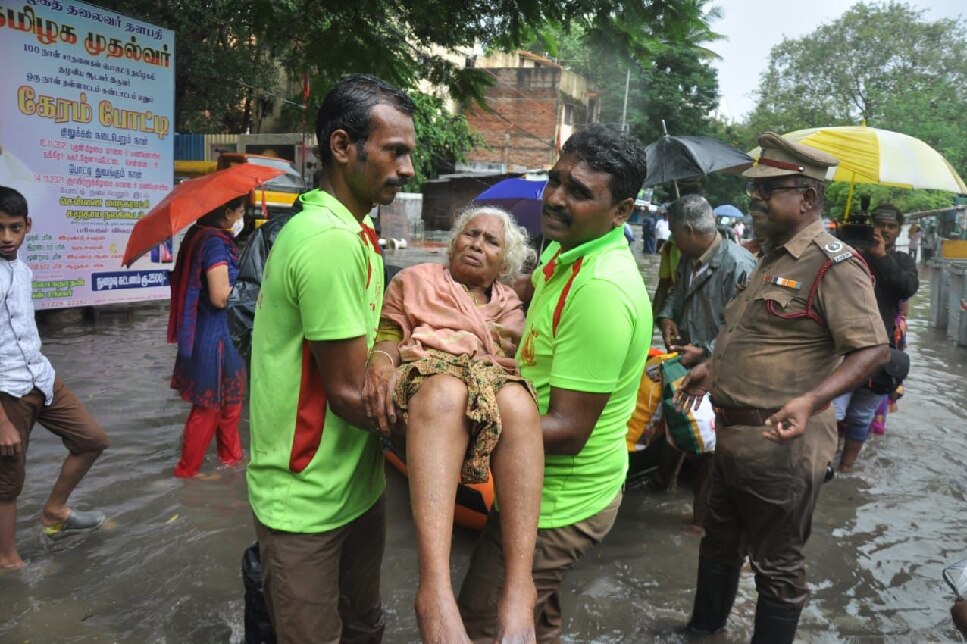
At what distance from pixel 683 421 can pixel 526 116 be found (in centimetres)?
3030

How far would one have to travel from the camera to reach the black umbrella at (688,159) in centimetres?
655

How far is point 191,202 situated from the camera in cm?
439

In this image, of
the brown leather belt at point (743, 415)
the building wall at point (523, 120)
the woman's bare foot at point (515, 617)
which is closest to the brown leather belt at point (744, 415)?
the brown leather belt at point (743, 415)

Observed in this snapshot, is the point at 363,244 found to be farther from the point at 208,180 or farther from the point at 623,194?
the point at 208,180

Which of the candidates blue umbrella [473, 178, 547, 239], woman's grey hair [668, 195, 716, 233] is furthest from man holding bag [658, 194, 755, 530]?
blue umbrella [473, 178, 547, 239]

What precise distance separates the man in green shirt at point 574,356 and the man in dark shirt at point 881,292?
13.2 feet

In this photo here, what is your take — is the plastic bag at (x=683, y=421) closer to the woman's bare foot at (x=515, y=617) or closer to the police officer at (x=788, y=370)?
the police officer at (x=788, y=370)

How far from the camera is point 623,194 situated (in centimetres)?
216

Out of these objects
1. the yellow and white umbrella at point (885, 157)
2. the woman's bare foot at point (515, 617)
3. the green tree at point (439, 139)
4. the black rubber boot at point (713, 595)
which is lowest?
the black rubber boot at point (713, 595)

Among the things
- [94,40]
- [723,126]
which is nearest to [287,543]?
[94,40]

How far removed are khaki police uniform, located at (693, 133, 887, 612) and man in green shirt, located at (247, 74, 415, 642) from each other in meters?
1.66

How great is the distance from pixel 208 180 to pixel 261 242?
1.01 meters

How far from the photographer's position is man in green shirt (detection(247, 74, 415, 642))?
1.89 metres

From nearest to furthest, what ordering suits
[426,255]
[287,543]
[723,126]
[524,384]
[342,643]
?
[524,384] < [287,543] < [342,643] < [426,255] < [723,126]
